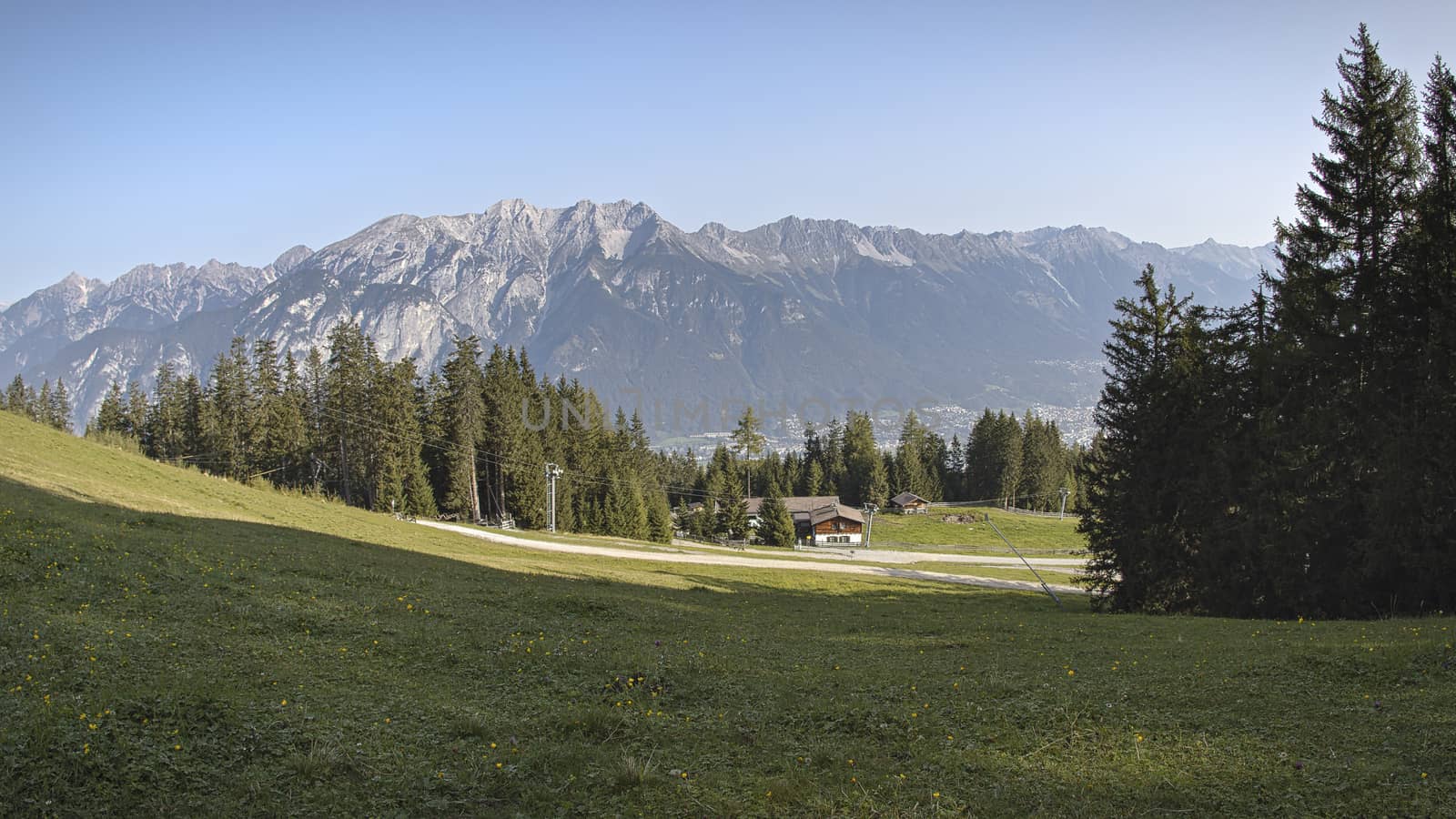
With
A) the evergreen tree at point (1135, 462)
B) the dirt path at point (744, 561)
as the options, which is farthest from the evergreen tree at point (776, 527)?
the evergreen tree at point (1135, 462)

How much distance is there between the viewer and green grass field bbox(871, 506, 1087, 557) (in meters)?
101

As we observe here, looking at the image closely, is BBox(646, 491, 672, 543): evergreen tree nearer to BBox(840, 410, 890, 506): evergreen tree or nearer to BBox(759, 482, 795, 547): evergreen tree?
BBox(759, 482, 795, 547): evergreen tree

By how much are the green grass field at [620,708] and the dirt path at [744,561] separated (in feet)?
103

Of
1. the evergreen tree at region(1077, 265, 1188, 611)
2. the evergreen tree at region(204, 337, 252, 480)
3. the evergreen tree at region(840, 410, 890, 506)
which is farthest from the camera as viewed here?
the evergreen tree at region(840, 410, 890, 506)

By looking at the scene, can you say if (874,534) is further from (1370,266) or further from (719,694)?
(719,694)

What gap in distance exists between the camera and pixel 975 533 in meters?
116

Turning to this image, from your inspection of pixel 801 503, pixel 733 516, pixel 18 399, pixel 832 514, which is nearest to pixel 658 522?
pixel 733 516

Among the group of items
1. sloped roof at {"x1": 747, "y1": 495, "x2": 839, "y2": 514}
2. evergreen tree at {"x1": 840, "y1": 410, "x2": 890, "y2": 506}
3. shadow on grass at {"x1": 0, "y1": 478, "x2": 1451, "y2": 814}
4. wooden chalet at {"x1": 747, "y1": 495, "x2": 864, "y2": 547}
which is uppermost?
evergreen tree at {"x1": 840, "y1": 410, "x2": 890, "y2": 506}

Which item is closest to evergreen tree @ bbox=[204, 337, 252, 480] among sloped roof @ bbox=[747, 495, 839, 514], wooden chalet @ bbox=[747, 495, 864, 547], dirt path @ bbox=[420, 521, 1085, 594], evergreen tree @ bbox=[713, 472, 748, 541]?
dirt path @ bbox=[420, 521, 1085, 594]

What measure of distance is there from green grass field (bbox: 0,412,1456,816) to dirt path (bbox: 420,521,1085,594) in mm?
31449

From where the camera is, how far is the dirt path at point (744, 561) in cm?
5247

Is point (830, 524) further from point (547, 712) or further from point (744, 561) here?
point (547, 712)

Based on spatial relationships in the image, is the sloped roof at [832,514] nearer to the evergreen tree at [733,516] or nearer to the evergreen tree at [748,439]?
the evergreen tree at [733,516]

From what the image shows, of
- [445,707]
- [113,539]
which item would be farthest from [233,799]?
[113,539]
